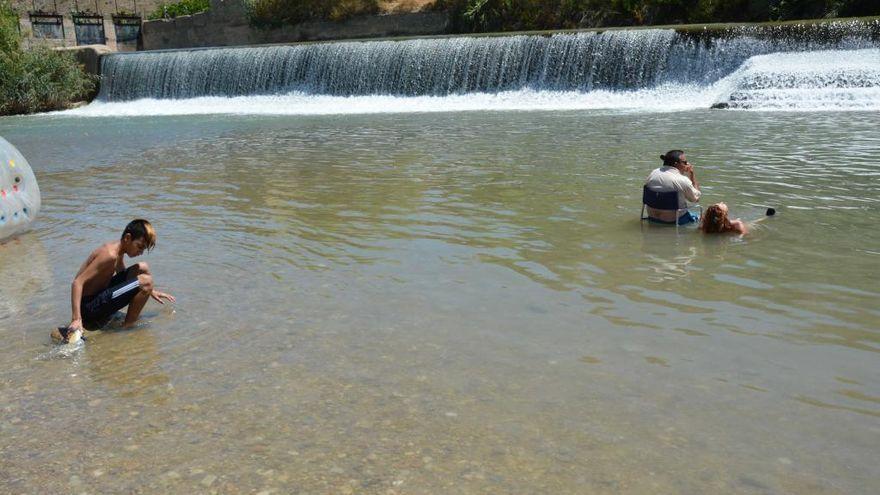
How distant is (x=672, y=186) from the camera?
24.6ft

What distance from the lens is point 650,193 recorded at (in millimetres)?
7637

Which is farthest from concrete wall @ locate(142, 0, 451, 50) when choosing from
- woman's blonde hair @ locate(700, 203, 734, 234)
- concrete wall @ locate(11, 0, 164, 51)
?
woman's blonde hair @ locate(700, 203, 734, 234)

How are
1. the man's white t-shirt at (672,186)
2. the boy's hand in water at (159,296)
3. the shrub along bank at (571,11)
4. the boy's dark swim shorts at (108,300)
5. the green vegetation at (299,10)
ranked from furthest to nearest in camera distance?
the green vegetation at (299,10) → the shrub along bank at (571,11) → the man's white t-shirt at (672,186) → the boy's hand in water at (159,296) → the boy's dark swim shorts at (108,300)

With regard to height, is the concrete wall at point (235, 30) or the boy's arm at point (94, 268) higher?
the concrete wall at point (235, 30)

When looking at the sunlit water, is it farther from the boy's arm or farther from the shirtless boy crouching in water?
the boy's arm

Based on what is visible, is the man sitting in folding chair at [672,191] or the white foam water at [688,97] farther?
the white foam water at [688,97]

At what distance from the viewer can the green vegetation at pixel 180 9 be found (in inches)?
1828

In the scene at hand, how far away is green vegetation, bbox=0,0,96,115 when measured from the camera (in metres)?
31.9

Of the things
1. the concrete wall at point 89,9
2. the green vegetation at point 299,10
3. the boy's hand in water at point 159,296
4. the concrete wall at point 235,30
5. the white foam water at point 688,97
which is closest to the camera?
the boy's hand in water at point 159,296

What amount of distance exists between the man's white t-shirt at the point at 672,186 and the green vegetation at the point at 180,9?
43136 millimetres

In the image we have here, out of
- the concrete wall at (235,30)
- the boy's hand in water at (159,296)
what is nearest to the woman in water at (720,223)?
the boy's hand in water at (159,296)

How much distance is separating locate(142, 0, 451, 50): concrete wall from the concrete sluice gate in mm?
31272

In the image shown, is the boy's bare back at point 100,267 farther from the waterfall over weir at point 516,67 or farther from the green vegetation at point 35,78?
the green vegetation at point 35,78

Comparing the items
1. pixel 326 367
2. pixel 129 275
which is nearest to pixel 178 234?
pixel 129 275
